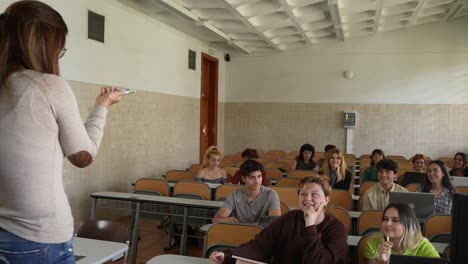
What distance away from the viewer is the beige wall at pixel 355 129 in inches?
396

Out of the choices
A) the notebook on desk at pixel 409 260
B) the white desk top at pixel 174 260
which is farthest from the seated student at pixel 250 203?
the notebook on desk at pixel 409 260

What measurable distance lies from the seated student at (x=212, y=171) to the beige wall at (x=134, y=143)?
1.58m

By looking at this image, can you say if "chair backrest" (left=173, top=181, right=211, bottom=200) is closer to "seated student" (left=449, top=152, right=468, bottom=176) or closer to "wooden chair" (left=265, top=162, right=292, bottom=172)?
"wooden chair" (left=265, top=162, right=292, bottom=172)

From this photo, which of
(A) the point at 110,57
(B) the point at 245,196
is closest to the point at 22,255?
(B) the point at 245,196

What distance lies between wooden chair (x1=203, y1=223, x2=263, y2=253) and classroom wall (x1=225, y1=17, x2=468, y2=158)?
821cm

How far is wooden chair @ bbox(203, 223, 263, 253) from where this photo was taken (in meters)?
2.84

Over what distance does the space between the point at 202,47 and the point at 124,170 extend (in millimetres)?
4159

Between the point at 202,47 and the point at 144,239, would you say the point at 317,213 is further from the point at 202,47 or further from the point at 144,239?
the point at 202,47

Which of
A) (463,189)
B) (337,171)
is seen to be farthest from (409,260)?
(337,171)

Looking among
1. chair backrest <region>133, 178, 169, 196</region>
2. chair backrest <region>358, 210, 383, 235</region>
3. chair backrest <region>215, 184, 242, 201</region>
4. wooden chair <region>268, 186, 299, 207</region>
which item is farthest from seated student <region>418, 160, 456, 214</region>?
chair backrest <region>133, 178, 169, 196</region>

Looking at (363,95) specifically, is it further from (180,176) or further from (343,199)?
(343,199)

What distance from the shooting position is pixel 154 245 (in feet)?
17.3

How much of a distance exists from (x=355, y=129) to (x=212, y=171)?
593cm

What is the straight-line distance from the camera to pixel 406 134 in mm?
10266
